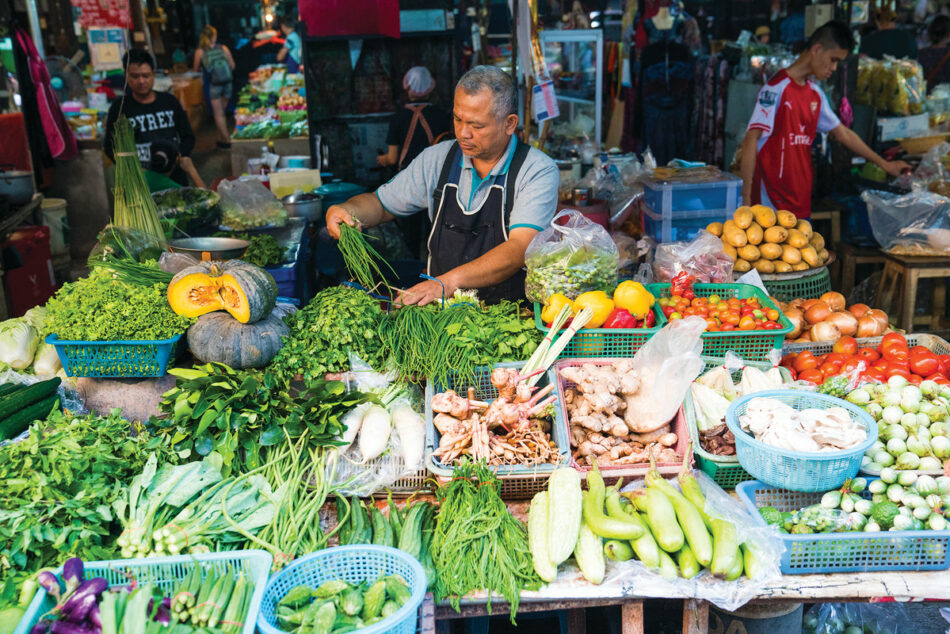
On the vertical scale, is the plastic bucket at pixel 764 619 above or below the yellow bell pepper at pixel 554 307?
below

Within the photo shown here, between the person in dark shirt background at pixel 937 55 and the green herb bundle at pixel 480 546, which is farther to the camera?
the person in dark shirt background at pixel 937 55

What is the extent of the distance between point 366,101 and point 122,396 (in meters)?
5.68

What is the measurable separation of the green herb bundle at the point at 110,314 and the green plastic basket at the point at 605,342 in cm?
146

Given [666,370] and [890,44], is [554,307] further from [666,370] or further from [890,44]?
[890,44]

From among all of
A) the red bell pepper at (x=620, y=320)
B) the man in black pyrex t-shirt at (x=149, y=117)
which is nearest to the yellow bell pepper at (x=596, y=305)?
the red bell pepper at (x=620, y=320)

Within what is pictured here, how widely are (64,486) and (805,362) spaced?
9.53 ft

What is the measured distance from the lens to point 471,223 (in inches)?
149

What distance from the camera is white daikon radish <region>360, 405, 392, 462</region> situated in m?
2.62

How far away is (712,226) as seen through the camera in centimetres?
457

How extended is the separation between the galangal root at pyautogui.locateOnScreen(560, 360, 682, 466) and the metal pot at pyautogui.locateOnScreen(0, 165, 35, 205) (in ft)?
18.6

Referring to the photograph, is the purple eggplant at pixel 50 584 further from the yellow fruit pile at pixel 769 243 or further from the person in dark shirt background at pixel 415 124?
the person in dark shirt background at pixel 415 124

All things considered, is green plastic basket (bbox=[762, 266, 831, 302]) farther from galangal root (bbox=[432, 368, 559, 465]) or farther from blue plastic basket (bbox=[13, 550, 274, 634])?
blue plastic basket (bbox=[13, 550, 274, 634])

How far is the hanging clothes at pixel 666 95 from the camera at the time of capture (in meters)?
9.00

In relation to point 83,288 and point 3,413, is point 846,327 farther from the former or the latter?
point 3,413
